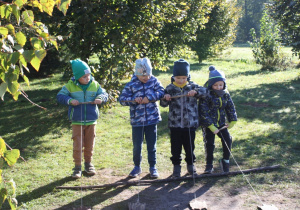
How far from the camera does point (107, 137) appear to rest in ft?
25.3

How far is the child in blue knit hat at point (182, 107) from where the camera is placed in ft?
16.1

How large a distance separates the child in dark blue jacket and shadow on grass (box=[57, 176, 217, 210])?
1.46 ft

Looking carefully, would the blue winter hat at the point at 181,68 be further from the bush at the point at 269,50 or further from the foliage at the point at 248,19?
the foliage at the point at 248,19

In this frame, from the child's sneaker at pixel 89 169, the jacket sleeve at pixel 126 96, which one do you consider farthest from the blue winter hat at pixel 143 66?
the child's sneaker at pixel 89 169

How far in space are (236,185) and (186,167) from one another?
1048 mm

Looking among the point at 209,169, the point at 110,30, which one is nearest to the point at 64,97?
the point at 209,169

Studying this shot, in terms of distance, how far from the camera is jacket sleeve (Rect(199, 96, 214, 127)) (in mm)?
4977

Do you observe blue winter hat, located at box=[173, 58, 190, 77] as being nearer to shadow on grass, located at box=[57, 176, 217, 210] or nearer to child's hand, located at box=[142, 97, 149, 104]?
child's hand, located at box=[142, 97, 149, 104]

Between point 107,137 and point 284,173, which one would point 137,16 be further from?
point 284,173

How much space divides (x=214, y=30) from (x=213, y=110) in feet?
61.9

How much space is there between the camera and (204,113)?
502cm

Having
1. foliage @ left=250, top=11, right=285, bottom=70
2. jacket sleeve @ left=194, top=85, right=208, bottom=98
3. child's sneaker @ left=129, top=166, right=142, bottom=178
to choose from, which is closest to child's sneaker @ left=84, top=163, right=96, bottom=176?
child's sneaker @ left=129, top=166, right=142, bottom=178

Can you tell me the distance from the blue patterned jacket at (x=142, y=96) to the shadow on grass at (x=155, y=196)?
0.91 m

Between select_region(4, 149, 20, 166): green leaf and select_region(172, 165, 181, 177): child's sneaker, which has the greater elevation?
select_region(4, 149, 20, 166): green leaf
